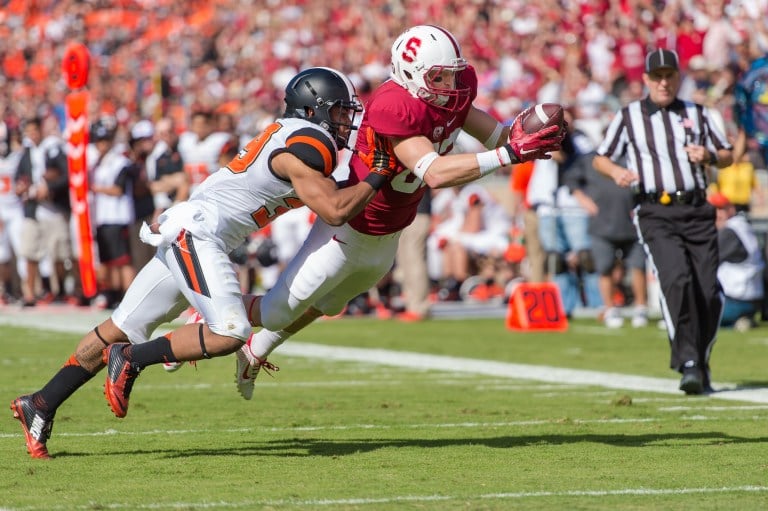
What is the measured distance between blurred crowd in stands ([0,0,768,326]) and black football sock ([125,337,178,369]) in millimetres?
7432

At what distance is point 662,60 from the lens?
806 centimetres

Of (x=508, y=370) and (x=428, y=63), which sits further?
(x=508, y=370)

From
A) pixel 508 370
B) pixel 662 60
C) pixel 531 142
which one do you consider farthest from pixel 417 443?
pixel 508 370

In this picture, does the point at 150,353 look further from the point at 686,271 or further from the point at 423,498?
the point at 686,271

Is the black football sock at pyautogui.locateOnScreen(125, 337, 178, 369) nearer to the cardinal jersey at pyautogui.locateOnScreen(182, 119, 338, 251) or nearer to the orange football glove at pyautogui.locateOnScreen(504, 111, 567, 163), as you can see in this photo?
the cardinal jersey at pyautogui.locateOnScreen(182, 119, 338, 251)

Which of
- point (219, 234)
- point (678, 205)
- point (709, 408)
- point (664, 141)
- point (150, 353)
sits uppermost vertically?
point (664, 141)

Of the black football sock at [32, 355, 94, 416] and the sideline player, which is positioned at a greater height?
the sideline player

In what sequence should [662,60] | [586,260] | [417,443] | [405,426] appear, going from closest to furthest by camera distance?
1. [417,443]
2. [405,426]
3. [662,60]
4. [586,260]

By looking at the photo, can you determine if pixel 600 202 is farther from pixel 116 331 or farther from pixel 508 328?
pixel 116 331

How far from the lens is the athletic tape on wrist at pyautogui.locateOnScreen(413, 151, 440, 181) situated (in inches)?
213

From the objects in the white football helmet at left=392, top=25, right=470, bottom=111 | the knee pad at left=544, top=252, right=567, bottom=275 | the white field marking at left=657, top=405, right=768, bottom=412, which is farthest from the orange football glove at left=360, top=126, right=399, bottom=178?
the knee pad at left=544, top=252, right=567, bottom=275

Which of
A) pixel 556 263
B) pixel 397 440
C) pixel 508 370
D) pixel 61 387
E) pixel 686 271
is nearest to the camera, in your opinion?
pixel 61 387

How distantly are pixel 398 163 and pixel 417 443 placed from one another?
1205 millimetres

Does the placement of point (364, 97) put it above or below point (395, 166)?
above
